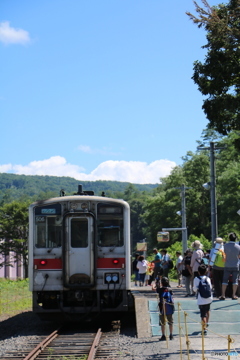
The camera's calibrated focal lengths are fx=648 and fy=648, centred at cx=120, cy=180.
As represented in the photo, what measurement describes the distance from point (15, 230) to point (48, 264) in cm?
5362

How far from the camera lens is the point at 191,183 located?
69.8 metres

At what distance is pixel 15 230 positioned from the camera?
225ft

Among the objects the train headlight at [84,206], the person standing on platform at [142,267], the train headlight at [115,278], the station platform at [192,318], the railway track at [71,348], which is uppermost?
the train headlight at [84,206]

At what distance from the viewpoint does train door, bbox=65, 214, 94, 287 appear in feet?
52.2

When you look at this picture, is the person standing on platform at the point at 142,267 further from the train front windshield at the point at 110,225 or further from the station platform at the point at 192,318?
the train front windshield at the point at 110,225

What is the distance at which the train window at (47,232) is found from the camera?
16047 millimetres

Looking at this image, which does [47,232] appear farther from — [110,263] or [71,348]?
[71,348]

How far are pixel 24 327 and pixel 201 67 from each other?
1253cm

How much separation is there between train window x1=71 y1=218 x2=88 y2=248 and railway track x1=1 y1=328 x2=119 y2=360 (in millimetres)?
2179

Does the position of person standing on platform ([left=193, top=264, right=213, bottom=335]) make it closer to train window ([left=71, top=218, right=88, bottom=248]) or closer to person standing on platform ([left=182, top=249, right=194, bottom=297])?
train window ([left=71, top=218, right=88, bottom=248])

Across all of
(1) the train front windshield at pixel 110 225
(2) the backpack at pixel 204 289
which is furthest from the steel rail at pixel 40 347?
(2) the backpack at pixel 204 289

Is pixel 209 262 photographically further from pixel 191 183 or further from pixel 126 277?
pixel 191 183

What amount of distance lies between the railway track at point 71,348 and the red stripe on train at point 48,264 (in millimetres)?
1583

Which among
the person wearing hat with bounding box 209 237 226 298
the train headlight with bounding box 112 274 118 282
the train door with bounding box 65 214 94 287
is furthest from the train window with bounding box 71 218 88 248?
the person wearing hat with bounding box 209 237 226 298
